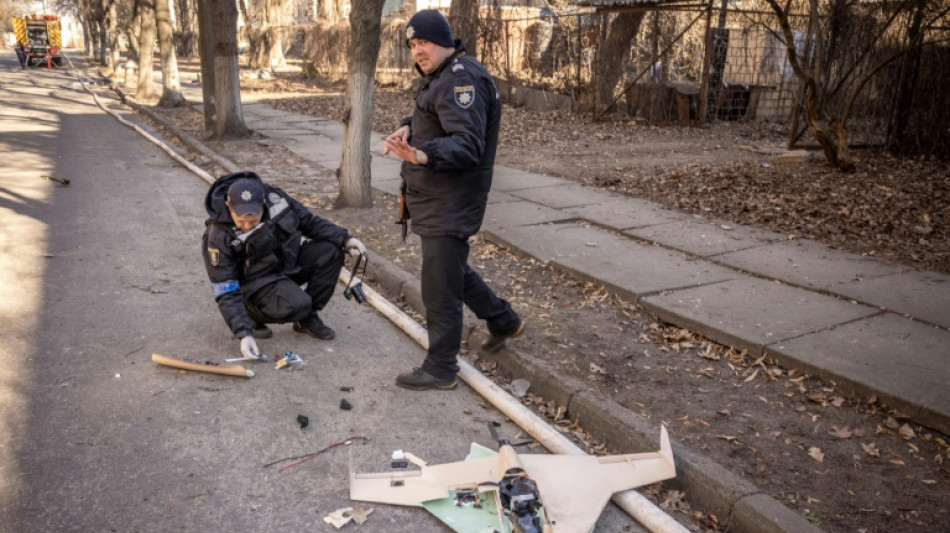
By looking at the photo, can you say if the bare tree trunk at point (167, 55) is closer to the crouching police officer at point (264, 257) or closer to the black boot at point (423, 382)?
the crouching police officer at point (264, 257)

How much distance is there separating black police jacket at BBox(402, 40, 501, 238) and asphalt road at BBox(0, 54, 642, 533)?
43.5 inches

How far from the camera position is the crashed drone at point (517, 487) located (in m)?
3.11

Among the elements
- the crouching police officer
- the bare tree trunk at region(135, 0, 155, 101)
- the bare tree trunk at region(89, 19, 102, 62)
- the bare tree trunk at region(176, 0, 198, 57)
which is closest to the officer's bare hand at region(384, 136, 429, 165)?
the crouching police officer

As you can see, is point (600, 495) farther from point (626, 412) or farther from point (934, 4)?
point (934, 4)

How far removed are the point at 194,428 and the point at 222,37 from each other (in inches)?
463

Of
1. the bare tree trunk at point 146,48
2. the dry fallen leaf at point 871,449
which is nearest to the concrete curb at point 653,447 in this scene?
the dry fallen leaf at point 871,449

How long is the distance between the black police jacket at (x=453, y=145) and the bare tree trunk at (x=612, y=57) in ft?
47.7

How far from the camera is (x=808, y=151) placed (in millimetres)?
12844

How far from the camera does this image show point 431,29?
12.5 feet

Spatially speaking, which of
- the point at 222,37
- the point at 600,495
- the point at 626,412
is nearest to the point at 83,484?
the point at 600,495

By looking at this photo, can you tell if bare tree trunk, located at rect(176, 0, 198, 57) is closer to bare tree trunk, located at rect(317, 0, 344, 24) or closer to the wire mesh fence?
bare tree trunk, located at rect(317, 0, 344, 24)

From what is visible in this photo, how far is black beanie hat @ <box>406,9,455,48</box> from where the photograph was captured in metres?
3.82

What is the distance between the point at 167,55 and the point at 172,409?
1999cm

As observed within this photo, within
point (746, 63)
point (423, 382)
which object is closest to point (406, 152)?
point (423, 382)
